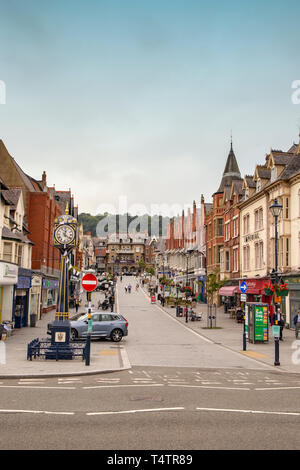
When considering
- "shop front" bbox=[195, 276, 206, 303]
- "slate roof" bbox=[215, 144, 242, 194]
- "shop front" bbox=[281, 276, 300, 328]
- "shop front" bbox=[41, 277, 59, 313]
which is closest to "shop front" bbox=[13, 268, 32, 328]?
"shop front" bbox=[41, 277, 59, 313]

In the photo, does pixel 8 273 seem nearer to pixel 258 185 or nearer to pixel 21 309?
pixel 21 309

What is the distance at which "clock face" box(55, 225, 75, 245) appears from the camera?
18.1 m

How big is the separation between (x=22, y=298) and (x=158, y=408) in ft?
77.9

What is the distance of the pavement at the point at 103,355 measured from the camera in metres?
14.6

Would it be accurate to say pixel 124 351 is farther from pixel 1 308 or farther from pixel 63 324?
pixel 1 308

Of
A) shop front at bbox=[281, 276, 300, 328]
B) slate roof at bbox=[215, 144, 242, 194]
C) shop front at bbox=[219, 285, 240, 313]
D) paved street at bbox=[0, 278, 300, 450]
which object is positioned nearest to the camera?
paved street at bbox=[0, 278, 300, 450]

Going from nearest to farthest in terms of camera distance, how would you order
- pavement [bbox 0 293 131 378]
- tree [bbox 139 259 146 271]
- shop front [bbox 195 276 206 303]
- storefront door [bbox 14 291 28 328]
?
pavement [bbox 0 293 131 378], storefront door [bbox 14 291 28 328], shop front [bbox 195 276 206 303], tree [bbox 139 259 146 271]

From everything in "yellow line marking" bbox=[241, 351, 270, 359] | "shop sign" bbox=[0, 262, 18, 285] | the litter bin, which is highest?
"shop sign" bbox=[0, 262, 18, 285]

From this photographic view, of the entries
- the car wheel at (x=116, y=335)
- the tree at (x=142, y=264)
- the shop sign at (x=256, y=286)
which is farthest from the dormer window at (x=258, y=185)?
the tree at (x=142, y=264)

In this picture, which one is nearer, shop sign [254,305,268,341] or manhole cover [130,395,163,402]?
manhole cover [130,395,163,402]

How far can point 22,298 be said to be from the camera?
1244 inches

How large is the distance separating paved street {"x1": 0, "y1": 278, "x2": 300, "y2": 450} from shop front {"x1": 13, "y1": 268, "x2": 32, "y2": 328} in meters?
15.3

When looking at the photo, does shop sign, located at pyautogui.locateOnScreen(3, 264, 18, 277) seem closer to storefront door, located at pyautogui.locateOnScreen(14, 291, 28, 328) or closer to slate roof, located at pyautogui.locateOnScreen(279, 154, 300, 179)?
storefront door, located at pyautogui.locateOnScreen(14, 291, 28, 328)
